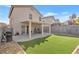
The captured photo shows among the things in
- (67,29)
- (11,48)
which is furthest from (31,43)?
(67,29)

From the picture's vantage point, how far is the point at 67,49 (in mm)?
3518

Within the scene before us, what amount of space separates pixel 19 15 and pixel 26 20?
104mm

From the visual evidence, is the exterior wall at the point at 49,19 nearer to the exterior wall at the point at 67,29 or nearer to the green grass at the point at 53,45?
the exterior wall at the point at 67,29

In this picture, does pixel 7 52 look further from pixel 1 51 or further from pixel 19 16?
pixel 19 16

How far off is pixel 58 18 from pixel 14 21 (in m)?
0.53

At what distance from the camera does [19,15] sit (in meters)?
3.52

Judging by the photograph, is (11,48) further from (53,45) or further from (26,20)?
(53,45)

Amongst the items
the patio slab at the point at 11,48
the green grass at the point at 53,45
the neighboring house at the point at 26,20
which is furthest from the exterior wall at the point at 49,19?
the patio slab at the point at 11,48

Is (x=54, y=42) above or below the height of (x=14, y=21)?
below

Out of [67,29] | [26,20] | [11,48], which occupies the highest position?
[26,20]

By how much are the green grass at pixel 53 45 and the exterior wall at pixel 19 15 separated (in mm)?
219

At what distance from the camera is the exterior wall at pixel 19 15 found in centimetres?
351

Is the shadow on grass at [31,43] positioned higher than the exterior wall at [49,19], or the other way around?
the exterior wall at [49,19]
